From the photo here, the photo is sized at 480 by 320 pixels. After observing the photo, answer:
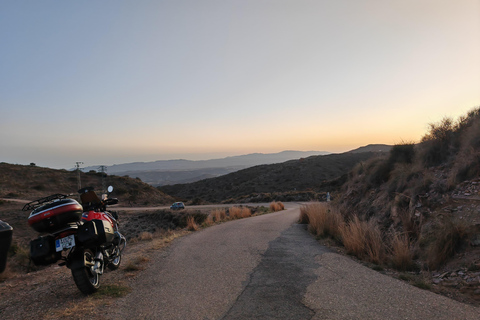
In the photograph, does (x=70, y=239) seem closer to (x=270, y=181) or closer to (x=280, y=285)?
(x=280, y=285)

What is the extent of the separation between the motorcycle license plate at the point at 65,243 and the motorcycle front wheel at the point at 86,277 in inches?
10.8

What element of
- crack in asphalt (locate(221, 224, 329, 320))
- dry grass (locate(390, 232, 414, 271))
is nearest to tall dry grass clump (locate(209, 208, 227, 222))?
crack in asphalt (locate(221, 224, 329, 320))

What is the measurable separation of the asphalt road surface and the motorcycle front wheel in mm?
535

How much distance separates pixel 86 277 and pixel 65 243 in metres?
0.62

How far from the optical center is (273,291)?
4793mm

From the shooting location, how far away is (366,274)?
5590 mm

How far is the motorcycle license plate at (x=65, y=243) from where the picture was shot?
461 cm

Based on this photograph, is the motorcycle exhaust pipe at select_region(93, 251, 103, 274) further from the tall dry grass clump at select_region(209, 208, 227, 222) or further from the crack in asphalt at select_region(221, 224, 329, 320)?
the tall dry grass clump at select_region(209, 208, 227, 222)

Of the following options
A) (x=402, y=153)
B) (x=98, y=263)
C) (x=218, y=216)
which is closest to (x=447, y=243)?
(x=98, y=263)

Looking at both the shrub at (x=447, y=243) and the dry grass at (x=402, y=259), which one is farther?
the dry grass at (x=402, y=259)

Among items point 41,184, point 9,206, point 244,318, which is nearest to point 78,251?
point 244,318

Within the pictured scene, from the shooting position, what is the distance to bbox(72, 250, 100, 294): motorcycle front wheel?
4590 millimetres

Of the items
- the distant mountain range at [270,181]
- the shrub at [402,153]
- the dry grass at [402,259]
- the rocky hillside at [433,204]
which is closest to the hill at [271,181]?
the distant mountain range at [270,181]

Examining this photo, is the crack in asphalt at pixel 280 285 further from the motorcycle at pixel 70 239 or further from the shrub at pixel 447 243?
the motorcycle at pixel 70 239
